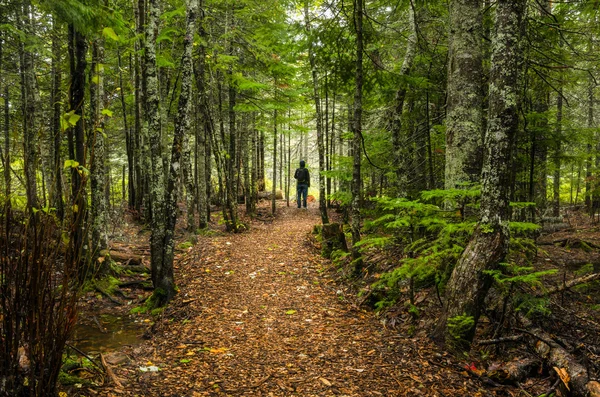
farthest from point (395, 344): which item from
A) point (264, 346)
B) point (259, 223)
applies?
point (259, 223)

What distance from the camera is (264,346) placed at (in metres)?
4.89

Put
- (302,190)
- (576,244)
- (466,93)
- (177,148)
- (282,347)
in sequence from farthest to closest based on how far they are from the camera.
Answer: (302,190) < (576,244) < (177,148) < (466,93) < (282,347)

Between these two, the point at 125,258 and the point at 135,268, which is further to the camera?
the point at 125,258

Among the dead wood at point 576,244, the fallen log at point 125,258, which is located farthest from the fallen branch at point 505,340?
the fallen log at point 125,258

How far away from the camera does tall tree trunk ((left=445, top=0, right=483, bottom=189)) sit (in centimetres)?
532

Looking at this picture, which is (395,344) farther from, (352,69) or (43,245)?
(352,69)

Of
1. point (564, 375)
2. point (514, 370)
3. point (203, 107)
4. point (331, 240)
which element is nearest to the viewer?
point (564, 375)

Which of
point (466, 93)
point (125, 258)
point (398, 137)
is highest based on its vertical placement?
point (466, 93)

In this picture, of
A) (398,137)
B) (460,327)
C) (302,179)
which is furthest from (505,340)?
(302,179)

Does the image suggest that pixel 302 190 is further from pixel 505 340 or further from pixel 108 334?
pixel 505 340

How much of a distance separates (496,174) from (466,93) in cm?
218

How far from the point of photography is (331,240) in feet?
31.6

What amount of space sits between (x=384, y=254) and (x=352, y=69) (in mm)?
4271

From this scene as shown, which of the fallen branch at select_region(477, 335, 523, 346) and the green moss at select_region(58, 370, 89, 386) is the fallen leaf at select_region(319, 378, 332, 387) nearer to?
the fallen branch at select_region(477, 335, 523, 346)
